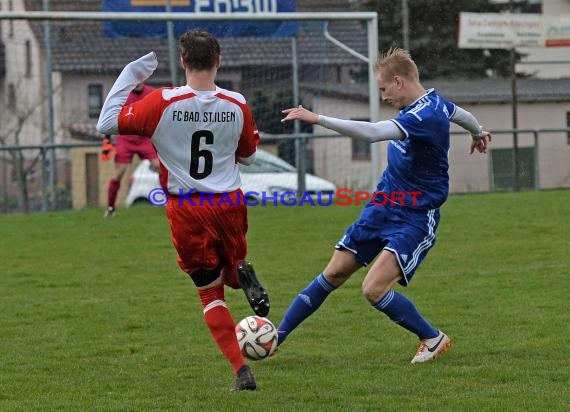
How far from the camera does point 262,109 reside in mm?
18688

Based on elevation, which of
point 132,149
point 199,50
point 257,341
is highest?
point 199,50

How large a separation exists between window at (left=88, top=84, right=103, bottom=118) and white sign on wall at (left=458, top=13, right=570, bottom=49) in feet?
24.9

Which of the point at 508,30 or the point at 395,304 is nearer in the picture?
the point at 395,304

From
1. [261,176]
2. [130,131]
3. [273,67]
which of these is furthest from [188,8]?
[130,131]

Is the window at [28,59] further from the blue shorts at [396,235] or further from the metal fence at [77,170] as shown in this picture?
the blue shorts at [396,235]

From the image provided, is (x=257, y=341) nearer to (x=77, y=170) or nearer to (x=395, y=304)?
(x=395, y=304)

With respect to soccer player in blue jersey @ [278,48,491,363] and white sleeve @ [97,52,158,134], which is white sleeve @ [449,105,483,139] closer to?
soccer player in blue jersey @ [278,48,491,363]

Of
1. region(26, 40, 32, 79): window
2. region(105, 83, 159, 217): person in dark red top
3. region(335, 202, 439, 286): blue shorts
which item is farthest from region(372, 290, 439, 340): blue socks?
region(26, 40, 32, 79): window

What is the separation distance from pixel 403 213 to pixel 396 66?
Answer: 851 mm

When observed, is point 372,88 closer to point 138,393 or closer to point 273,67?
point 273,67

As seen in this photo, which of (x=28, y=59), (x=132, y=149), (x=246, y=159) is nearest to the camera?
(x=246, y=159)

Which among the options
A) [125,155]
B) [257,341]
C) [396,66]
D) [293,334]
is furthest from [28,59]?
[257,341]

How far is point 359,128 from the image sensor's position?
587 cm

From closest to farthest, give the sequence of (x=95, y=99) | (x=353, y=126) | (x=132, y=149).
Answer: (x=353, y=126) → (x=132, y=149) → (x=95, y=99)
